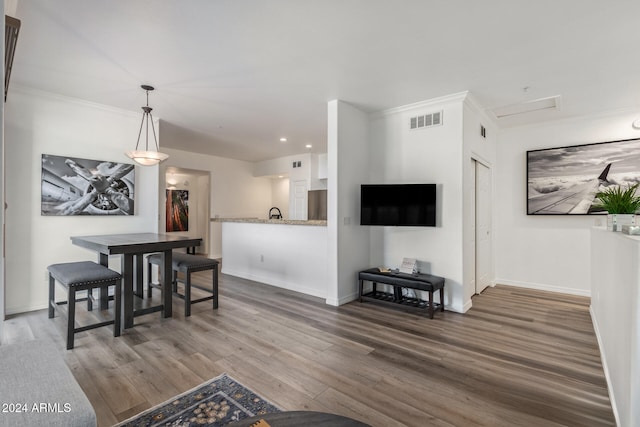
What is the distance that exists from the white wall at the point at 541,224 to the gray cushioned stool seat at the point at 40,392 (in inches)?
220

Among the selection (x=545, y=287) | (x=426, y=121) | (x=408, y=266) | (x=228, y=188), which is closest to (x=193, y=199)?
(x=228, y=188)

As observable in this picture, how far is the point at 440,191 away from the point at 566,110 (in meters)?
Answer: 2.20

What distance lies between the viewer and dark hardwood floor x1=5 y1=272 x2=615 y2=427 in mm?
1967

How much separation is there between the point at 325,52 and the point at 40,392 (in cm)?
294

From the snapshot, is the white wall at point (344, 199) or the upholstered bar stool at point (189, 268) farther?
the white wall at point (344, 199)

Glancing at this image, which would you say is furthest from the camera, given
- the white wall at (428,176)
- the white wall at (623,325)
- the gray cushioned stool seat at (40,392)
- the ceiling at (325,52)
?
the white wall at (428,176)

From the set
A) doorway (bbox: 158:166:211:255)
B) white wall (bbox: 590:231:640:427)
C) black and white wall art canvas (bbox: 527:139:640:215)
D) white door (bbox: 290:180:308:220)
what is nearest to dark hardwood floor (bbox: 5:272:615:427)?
white wall (bbox: 590:231:640:427)

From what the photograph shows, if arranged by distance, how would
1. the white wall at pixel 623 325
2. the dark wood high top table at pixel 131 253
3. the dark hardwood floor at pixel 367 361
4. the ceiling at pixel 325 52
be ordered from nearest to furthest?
the white wall at pixel 623 325 < the dark hardwood floor at pixel 367 361 < the ceiling at pixel 325 52 < the dark wood high top table at pixel 131 253

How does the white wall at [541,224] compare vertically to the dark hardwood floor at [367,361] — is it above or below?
above

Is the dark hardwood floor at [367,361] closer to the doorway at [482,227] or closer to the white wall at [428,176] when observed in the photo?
the white wall at [428,176]

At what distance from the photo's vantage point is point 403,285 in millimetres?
3707

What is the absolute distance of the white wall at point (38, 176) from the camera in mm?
3570

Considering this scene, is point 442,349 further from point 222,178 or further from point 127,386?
point 222,178

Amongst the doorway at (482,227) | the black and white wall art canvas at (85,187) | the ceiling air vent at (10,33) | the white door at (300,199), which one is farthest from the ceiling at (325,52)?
the white door at (300,199)
